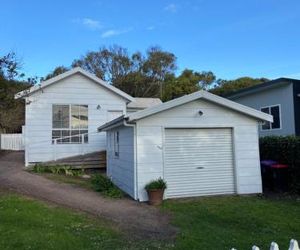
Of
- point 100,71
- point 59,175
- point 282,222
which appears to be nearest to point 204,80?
point 100,71

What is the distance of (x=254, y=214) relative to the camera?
11070mm

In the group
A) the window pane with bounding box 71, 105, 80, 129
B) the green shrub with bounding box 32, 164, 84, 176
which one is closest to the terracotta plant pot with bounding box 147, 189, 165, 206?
the green shrub with bounding box 32, 164, 84, 176

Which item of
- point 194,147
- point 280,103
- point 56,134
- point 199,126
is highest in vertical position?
point 280,103

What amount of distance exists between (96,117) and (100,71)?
32.7 m

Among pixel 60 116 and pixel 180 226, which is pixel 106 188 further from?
pixel 60 116

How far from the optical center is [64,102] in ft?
70.7

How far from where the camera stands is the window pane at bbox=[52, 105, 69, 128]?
21438 mm

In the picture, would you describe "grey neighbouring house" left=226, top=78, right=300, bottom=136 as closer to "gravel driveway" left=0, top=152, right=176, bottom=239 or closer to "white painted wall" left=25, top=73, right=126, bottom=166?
"white painted wall" left=25, top=73, right=126, bottom=166

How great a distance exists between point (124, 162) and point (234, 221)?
5.90 metres

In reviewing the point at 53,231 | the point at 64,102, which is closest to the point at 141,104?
the point at 64,102

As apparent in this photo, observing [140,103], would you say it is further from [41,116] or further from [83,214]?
[83,214]

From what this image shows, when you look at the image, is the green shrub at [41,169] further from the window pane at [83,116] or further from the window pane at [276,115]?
the window pane at [276,115]

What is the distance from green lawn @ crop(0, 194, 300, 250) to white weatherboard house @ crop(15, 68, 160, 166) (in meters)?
8.59

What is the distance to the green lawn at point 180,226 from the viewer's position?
7.89m
